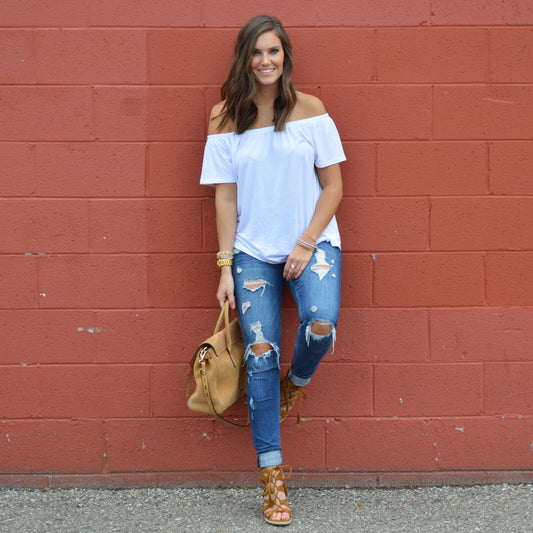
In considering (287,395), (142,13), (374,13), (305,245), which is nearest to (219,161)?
(305,245)

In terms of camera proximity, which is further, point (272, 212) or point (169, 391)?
point (169, 391)

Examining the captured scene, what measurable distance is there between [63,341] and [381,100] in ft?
6.52

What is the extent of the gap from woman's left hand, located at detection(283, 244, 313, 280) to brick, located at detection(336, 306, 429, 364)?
1.68ft

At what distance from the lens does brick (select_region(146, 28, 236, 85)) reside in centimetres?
321

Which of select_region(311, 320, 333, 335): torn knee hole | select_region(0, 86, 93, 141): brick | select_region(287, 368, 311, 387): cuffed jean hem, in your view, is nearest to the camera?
select_region(311, 320, 333, 335): torn knee hole

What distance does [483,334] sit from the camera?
3.34 meters

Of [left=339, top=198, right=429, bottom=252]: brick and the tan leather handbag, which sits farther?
[left=339, top=198, right=429, bottom=252]: brick

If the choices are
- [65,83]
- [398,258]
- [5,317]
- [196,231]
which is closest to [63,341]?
[5,317]

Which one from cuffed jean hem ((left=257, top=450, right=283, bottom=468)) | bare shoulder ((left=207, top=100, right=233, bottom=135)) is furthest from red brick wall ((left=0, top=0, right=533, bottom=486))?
cuffed jean hem ((left=257, top=450, right=283, bottom=468))

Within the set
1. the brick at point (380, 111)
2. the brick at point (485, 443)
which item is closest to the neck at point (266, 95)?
the brick at point (380, 111)

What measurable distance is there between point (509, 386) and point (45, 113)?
8.80 ft

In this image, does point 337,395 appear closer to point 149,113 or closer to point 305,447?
point 305,447

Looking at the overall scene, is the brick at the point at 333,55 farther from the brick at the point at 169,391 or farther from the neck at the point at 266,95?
the brick at the point at 169,391

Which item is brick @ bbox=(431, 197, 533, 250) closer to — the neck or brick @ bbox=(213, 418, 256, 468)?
the neck
